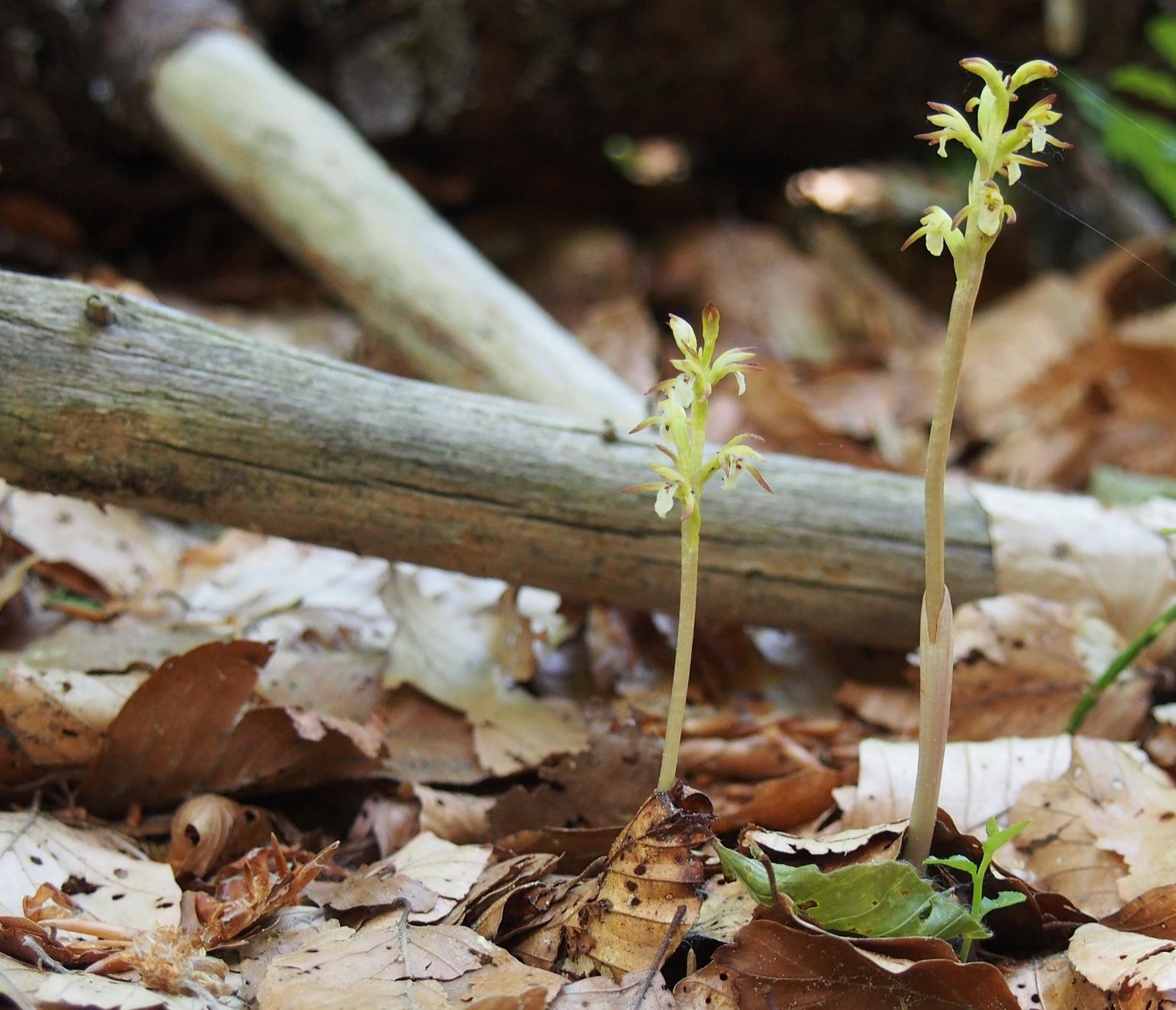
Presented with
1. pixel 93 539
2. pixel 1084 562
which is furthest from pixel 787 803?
pixel 93 539

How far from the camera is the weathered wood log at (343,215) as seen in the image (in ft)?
11.2

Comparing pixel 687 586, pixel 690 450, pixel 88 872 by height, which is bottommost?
pixel 88 872

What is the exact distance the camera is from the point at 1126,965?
131 centimetres

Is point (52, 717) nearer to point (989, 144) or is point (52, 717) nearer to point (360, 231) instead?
point (989, 144)

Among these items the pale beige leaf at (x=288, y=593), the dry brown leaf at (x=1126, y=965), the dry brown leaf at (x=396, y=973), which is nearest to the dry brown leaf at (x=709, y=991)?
the dry brown leaf at (x=396, y=973)

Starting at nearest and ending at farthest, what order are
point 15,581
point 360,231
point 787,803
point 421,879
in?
point 421,879 → point 787,803 → point 15,581 → point 360,231

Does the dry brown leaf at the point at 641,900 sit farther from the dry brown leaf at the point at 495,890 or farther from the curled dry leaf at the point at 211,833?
the curled dry leaf at the point at 211,833

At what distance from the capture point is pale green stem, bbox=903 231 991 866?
1218 millimetres

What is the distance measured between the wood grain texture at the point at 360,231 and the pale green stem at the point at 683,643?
1916mm

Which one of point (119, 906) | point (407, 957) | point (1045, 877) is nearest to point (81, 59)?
point (119, 906)

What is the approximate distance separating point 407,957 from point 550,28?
13.2ft

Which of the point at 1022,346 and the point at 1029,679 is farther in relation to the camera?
the point at 1022,346

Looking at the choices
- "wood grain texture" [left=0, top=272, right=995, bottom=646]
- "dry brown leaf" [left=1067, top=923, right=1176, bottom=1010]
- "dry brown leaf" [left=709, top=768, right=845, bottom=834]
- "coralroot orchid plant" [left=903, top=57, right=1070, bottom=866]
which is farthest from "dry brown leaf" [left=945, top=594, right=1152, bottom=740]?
"coralroot orchid plant" [left=903, top=57, right=1070, bottom=866]

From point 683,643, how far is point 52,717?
4.06 ft
